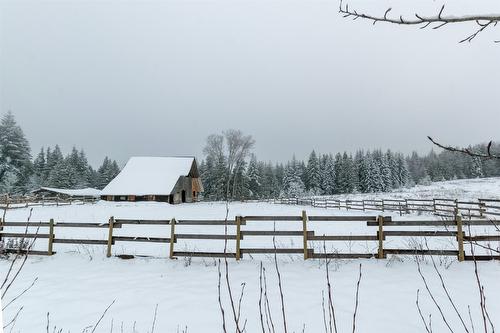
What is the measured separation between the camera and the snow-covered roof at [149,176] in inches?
1601

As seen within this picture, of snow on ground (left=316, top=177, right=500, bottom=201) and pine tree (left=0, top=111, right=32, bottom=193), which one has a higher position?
pine tree (left=0, top=111, right=32, bottom=193)

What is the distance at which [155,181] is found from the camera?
42.4 metres

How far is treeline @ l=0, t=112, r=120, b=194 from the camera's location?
48.1m

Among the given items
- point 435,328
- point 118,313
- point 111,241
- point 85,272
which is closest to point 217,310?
point 118,313

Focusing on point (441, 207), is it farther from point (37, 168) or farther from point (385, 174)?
point (37, 168)

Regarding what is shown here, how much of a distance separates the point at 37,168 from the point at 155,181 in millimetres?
49338

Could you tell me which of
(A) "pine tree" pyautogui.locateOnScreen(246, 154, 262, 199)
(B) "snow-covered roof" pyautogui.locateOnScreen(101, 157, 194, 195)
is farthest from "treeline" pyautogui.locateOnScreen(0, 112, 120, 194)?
(A) "pine tree" pyautogui.locateOnScreen(246, 154, 262, 199)

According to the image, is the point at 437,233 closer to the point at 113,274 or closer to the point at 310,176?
the point at 113,274

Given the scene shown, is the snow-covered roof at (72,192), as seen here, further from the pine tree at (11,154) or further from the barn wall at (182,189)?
the barn wall at (182,189)

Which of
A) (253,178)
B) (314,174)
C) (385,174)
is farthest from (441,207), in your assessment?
(314,174)

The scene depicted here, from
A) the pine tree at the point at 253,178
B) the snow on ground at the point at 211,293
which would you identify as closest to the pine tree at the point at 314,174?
the pine tree at the point at 253,178

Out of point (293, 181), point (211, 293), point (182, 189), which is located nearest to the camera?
point (211, 293)

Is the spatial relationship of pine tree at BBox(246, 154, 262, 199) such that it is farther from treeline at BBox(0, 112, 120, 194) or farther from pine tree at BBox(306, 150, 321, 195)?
treeline at BBox(0, 112, 120, 194)

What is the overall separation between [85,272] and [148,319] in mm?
3484
